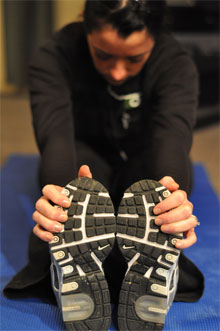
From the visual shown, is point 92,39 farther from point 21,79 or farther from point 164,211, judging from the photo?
point 21,79

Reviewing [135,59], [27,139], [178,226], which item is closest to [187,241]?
[178,226]

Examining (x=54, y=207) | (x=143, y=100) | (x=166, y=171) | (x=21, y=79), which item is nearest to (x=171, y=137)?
(x=166, y=171)

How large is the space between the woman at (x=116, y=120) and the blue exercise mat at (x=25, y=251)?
0.04 metres

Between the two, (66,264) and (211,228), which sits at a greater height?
(66,264)

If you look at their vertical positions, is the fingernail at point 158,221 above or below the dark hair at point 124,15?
below

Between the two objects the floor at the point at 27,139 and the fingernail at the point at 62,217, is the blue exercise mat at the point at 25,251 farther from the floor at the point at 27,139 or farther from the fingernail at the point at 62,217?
the floor at the point at 27,139

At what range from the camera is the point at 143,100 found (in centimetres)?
105

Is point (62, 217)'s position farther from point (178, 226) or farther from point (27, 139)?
point (27, 139)

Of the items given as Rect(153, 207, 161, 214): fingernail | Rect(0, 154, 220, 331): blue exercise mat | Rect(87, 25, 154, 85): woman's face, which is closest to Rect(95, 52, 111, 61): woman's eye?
Rect(87, 25, 154, 85): woman's face

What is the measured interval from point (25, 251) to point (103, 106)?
17.8 inches

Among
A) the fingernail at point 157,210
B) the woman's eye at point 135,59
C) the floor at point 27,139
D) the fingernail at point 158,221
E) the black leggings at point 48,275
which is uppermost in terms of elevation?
the woman's eye at point 135,59

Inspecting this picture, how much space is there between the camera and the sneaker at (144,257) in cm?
65

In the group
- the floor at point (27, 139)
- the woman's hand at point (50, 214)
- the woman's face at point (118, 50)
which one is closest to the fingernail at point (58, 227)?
the woman's hand at point (50, 214)

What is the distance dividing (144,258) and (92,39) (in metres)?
0.49
